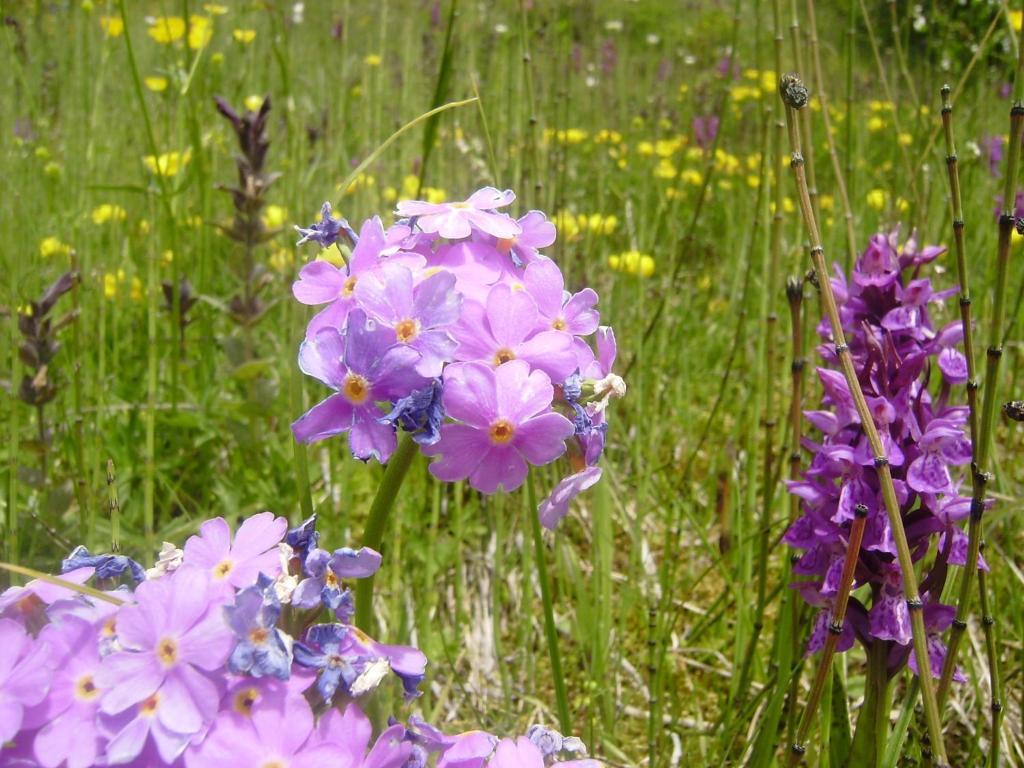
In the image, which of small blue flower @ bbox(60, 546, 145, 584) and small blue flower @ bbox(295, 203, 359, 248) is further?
Answer: small blue flower @ bbox(295, 203, 359, 248)

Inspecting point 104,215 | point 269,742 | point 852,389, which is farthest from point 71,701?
point 104,215

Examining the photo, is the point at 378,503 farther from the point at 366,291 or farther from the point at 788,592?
the point at 788,592

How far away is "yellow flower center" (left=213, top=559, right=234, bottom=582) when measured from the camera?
641 millimetres

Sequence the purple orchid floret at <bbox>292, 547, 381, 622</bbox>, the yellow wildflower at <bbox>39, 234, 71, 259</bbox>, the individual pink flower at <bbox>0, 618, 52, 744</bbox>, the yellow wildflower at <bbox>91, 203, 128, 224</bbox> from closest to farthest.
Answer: the individual pink flower at <bbox>0, 618, 52, 744</bbox> < the purple orchid floret at <bbox>292, 547, 381, 622</bbox> < the yellow wildflower at <bbox>39, 234, 71, 259</bbox> < the yellow wildflower at <bbox>91, 203, 128, 224</bbox>

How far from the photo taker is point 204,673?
1.85ft

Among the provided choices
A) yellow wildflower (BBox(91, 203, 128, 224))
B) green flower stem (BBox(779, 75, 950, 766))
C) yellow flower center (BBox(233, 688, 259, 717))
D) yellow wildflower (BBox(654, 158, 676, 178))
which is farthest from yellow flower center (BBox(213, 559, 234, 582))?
yellow wildflower (BBox(654, 158, 676, 178))

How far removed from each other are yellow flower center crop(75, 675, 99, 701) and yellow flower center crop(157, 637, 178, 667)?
0.04m

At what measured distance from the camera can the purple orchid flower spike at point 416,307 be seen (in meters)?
0.64

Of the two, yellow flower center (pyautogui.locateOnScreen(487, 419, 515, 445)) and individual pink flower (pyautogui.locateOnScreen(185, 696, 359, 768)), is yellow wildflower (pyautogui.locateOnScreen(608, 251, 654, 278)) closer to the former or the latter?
yellow flower center (pyautogui.locateOnScreen(487, 419, 515, 445))

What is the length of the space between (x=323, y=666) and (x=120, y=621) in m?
0.12

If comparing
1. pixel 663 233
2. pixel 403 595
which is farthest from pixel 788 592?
pixel 663 233

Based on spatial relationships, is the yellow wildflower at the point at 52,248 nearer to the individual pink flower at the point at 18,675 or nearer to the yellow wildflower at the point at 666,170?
the individual pink flower at the point at 18,675

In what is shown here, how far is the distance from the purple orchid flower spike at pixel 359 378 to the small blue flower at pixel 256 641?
119 mm

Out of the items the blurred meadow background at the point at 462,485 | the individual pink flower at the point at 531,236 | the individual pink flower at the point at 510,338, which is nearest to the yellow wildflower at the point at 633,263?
the blurred meadow background at the point at 462,485
